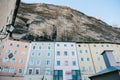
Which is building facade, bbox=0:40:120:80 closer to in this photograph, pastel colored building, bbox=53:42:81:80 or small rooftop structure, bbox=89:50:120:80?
pastel colored building, bbox=53:42:81:80

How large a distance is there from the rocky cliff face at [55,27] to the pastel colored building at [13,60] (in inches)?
200

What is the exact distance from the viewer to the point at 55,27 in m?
38.4

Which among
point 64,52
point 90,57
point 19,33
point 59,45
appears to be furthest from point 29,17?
point 90,57

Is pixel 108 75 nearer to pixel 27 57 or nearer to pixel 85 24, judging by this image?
pixel 27 57

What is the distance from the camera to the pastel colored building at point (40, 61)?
2745 centimetres

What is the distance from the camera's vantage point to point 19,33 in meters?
35.7

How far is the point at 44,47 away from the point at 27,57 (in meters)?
5.24

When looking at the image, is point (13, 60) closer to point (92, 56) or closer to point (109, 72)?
point (92, 56)

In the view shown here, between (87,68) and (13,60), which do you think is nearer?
(13,60)

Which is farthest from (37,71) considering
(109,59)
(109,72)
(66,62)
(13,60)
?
(109,72)

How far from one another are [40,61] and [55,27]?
44.3 feet

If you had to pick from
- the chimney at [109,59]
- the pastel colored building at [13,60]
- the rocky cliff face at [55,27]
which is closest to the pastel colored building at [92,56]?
the rocky cliff face at [55,27]

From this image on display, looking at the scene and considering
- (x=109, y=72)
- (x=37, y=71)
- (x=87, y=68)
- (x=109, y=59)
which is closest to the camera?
(x=109, y=72)

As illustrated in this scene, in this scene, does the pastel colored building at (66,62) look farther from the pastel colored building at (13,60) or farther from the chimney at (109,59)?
the chimney at (109,59)
